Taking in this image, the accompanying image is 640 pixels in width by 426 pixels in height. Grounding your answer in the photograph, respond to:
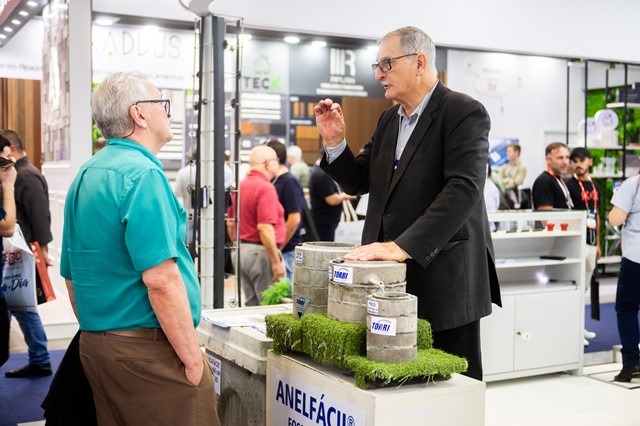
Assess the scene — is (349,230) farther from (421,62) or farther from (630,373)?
(421,62)

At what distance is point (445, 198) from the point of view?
240cm

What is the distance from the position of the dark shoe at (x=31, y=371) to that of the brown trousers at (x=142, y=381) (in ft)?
11.7

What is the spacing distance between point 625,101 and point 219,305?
634cm

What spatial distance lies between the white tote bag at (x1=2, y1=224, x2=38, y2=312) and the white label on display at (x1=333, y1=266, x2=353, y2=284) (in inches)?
141

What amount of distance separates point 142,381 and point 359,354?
608 millimetres

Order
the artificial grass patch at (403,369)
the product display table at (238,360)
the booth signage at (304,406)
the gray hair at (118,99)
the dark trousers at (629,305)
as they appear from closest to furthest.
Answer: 1. the artificial grass patch at (403,369)
2. the booth signage at (304,406)
3. the gray hair at (118,99)
4. the product display table at (238,360)
5. the dark trousers at (629,305)

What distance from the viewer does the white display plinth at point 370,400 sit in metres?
2.00

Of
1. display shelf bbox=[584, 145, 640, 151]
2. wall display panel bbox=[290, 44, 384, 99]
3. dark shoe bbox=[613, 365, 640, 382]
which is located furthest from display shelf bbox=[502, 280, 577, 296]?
wall display panel bbox=[290, 44, 384, 99]

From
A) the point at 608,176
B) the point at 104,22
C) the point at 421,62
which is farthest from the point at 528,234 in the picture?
the point at 104,22

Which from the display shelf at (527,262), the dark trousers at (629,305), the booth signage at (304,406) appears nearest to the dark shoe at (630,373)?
the dark trousers at (629,305)

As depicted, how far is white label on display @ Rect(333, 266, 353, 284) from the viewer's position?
2.15m

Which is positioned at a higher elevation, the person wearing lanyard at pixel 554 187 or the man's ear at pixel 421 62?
the man's ear at pixel 421 62

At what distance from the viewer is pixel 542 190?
683 centimetres

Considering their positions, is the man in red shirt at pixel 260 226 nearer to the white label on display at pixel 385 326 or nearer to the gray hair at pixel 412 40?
the gray hair at pixel 412 40
